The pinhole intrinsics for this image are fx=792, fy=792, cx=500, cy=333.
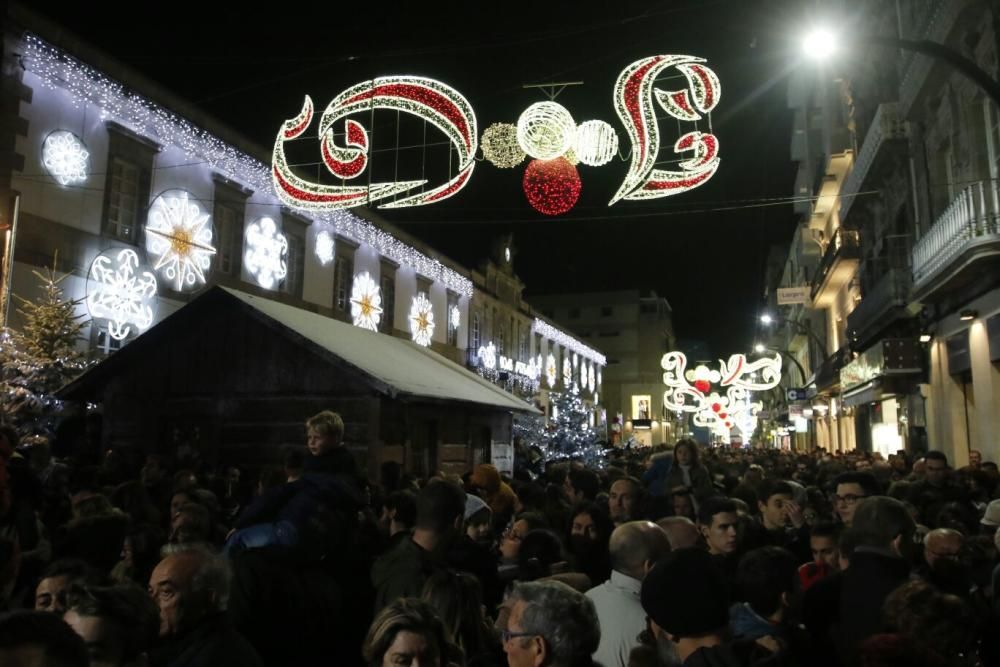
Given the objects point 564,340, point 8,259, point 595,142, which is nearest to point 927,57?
point 595,142

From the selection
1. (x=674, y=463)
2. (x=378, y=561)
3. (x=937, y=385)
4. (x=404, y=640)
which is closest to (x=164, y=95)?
(x=674, y=463)

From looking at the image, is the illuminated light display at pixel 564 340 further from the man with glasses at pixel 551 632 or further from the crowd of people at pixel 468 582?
the man with glasses at pixel 551 632

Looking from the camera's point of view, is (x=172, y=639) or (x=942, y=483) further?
(x=942, y=483)

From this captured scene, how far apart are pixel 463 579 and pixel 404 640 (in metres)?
1.12

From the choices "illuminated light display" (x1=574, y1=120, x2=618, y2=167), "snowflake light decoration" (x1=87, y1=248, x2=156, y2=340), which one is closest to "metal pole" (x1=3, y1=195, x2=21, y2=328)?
"snowflake light decoration" (x1=87, y1=248, x2=156, y2=340)

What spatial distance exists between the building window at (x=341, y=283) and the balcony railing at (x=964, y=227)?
17.7 m

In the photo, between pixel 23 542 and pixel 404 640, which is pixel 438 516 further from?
pixel 23 542

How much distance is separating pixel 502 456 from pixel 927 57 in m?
13.9

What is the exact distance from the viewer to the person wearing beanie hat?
323 inches

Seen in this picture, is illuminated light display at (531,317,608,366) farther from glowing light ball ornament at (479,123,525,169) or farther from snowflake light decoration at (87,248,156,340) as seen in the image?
glowing light ball ornament at (479,123,525,169)

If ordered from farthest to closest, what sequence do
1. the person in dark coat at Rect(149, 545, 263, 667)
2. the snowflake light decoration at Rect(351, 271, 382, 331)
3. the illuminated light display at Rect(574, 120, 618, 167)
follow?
the snowflake light decoration at Rect(351, 271, 382, 331)
the illuminated light display at Rect(574, 120, 618, 167)
the person in dark coat at Rect(149, 545, 263, 667)

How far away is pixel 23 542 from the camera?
5898mm

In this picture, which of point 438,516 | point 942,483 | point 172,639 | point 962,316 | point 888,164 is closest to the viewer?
point 172,639

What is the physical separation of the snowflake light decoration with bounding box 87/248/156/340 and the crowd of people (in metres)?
9.93
